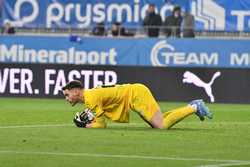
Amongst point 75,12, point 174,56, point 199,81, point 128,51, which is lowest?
point 199,81

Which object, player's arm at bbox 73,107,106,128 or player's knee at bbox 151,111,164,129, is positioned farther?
player's knee at bbox 151,111,164,129

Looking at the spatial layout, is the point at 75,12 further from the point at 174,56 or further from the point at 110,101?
the point at 110,101

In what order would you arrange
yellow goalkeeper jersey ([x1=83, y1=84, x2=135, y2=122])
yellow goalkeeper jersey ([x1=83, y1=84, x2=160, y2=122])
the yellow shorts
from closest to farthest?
yellow goalkeeper jersey ([x1=83, y1=84, x2=135, y2=122])
yellow goalkeeper jersey ([x1=83, y1=84, x2=160, y2=122])
the yellow shorts

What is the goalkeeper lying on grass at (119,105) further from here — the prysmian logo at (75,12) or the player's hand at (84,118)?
the prysmian logo at (75,12)

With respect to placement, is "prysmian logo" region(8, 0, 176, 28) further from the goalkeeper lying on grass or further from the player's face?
the player's face

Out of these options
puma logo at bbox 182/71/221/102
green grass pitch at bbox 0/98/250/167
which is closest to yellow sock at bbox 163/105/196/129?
green grass pitch at bbox 0/98/250/167

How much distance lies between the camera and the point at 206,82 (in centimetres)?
3006

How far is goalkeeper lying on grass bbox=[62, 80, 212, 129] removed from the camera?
17.0 meters

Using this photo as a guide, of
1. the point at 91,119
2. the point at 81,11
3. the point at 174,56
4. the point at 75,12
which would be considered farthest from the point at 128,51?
the point at 91,119

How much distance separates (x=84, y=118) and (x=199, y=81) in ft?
42.7

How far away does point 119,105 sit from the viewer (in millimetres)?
17188

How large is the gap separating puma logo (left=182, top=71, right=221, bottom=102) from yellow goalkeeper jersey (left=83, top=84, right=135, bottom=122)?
1282 cm

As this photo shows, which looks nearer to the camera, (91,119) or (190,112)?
(190,112)

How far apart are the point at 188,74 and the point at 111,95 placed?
1343cm
